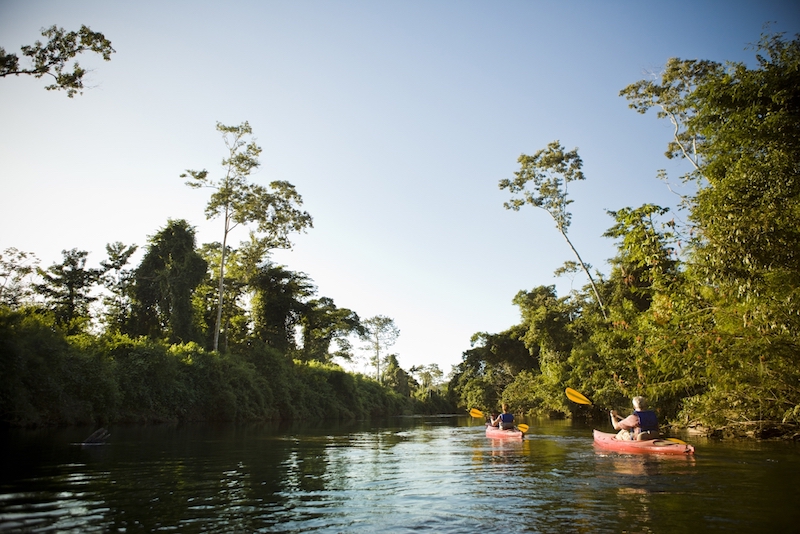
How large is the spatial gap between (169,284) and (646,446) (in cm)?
2909

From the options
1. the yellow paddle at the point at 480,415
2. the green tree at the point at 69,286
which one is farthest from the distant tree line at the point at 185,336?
the yellow paddle at the point at 480,415

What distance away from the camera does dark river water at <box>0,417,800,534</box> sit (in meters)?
5.39

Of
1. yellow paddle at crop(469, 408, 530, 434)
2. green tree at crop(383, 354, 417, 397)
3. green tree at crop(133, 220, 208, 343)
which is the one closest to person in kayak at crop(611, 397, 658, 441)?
yellow paddle at crop(469, 408, 530, 434)

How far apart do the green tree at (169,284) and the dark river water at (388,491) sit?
19838 mm

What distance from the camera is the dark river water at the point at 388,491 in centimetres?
539

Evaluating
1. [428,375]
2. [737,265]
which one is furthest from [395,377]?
[737,265]

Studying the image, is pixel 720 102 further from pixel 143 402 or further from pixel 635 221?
pixel 143 402

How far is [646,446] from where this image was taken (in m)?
12.0

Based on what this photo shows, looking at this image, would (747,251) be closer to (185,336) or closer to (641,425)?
(641,425)

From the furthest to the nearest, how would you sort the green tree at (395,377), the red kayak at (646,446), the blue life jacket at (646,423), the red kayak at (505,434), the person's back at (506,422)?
1. the green tree at (395,377)
2. the person's back at (506,422)
3. the red kayak at (505,434)
4. the blue life jacket at (646,423)
5. the red kayak at (646,446)

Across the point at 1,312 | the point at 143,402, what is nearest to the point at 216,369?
the point at 143,402

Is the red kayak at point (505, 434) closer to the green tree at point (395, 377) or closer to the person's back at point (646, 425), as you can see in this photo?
the person's back at point (646, 425)

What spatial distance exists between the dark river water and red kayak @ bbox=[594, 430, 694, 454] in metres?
0.39

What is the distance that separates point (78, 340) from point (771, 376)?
22577 millimetres
